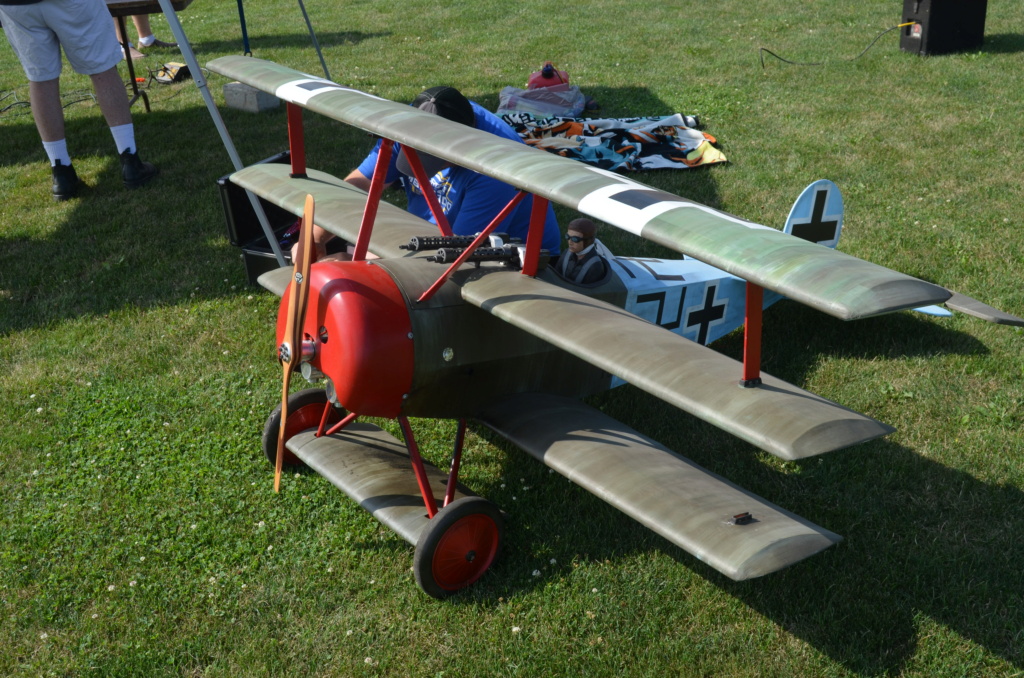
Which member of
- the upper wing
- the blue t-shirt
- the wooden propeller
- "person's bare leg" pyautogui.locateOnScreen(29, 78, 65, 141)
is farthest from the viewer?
"person's bare leg" pyautogui.locateOnScreen(29, 78, 65, 141)

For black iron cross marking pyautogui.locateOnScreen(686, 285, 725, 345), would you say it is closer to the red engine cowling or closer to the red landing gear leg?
the red landing gear leg

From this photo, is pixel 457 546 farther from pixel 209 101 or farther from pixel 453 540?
pixel 209 101

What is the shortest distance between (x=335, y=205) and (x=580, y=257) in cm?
159

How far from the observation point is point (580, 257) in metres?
4.22

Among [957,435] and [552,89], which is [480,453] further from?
[552,89]

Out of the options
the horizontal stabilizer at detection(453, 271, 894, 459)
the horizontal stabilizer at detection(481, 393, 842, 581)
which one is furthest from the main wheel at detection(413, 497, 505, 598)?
the horizontal stabilizer at detection(453, 271, 894, 459)

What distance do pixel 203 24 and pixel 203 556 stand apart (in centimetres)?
1392

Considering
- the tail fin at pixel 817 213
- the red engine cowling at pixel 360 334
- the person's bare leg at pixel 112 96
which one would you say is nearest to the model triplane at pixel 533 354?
the red engine cowling at pixel 360 334

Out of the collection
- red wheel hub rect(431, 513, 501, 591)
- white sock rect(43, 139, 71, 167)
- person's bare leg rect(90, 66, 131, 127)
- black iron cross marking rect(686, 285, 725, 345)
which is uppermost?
person's bare leg rect(90, 66, 131, 127)

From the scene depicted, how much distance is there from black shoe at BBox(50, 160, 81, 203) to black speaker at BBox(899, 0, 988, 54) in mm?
9990

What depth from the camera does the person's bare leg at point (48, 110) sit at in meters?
7.89

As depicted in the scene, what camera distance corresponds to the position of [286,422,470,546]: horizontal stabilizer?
3.91 meters

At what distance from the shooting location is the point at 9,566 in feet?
13.2

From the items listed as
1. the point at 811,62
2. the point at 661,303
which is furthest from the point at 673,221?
the point at 811,62
